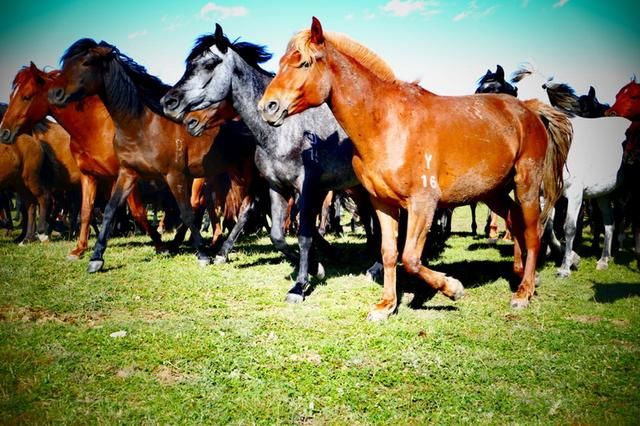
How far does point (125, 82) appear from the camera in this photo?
26.8 ft

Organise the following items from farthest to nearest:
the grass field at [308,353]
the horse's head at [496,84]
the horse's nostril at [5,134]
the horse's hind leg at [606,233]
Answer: the horse's head at [496,84] → the horse's nostril at [5,134] → the horse's hind leg at [606,233] → the grass field at [308,353]

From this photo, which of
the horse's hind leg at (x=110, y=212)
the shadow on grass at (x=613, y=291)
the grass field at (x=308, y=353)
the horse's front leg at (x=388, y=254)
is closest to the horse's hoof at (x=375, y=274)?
the grass field at (x=308, y=353)

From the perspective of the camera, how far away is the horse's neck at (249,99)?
6629 millimetres

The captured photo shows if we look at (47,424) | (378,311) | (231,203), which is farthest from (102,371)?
(231,203)

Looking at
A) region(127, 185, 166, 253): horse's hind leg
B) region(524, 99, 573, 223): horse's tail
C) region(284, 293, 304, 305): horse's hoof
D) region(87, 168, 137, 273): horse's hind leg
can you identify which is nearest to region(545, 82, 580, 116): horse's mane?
region(524, 99, 573, 223): horse's tail

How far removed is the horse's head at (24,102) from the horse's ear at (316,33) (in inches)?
267

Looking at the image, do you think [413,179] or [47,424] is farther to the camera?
[413,179]

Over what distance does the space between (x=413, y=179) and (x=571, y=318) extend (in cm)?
240

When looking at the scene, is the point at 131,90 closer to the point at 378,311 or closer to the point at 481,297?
the point at 378,311

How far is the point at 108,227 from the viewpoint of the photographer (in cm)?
800

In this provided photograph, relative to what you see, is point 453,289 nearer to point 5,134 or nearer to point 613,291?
point 613,291

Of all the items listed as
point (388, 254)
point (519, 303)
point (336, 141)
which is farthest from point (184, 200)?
point (519, 303)

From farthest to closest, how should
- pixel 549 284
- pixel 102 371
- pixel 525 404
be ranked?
pixel 549 284, pixel 102 371, pixel 525 404

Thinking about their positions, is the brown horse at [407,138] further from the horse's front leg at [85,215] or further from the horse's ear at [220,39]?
the horse's front leg at [85,215]
